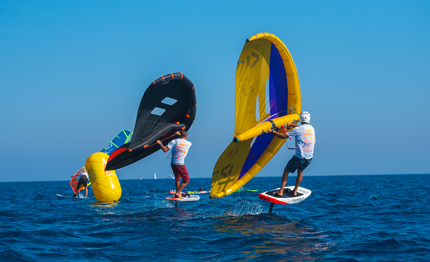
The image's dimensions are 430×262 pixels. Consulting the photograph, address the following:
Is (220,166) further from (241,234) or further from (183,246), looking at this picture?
(183,246)

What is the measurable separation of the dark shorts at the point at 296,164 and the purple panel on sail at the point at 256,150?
1.62 meters

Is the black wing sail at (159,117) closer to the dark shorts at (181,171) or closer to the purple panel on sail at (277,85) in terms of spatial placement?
the dark shorts at (181,171)

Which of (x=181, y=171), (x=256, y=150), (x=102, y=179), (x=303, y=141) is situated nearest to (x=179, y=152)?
(x=181, y=171)

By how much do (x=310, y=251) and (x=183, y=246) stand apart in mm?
2429

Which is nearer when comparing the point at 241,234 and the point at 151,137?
the point at 241,234

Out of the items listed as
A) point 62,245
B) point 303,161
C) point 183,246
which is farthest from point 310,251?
point 62,245

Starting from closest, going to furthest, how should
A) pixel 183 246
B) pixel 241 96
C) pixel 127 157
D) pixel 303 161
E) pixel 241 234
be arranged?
pixel 183 246 → pixel 241 234 → pixel 303 161 → pixel 241 96 → pixel 127 157

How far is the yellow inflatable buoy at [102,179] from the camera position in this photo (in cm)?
1634

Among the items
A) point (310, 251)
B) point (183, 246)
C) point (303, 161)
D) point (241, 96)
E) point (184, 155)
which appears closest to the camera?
point (310, 251)

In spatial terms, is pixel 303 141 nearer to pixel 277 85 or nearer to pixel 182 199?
pixel 277 85

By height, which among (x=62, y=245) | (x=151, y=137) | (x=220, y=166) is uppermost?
(x=151, y=137)

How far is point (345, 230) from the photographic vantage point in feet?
30.4

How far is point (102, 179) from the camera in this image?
16.4 meters

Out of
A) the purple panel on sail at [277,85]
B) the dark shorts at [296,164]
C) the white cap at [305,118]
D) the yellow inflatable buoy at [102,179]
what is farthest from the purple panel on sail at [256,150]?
the yellow inflatable buoy at [102,179]
